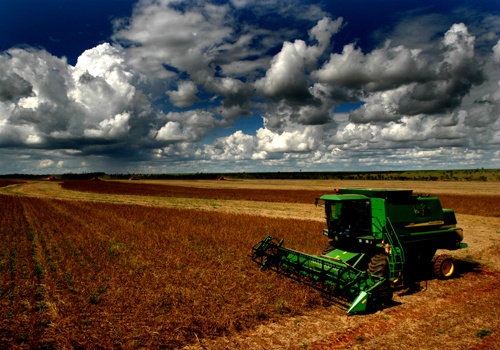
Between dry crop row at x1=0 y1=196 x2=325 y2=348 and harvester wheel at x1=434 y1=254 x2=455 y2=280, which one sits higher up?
dry crop row at x1=0 y1=196 x2=325 y2=348

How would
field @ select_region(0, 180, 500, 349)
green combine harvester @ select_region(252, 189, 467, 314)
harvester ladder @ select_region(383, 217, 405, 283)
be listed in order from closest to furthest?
1. field @ select_region(0, 180, 500, 349)
2. green combine harvester @ select_region(252, 189, 467, 314)
3. harvester ladder @ select_region(383, 217, 405, 283)

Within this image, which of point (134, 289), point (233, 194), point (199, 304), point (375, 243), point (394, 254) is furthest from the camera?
point (233, 194)

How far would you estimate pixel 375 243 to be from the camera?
343 inches

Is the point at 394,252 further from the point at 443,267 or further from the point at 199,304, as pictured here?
the point at 199,304

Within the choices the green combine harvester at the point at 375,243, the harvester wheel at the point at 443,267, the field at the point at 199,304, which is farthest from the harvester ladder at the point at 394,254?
the harvester wheel at the point at 443,267

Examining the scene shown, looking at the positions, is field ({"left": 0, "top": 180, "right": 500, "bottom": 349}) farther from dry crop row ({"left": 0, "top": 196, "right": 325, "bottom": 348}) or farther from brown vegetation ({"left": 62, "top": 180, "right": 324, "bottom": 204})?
brown vegetation ({"left": 62, "top": 180, "right": 324, "bottom": 204})

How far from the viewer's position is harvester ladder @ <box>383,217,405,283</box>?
8.22m

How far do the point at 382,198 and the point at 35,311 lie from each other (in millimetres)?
9607

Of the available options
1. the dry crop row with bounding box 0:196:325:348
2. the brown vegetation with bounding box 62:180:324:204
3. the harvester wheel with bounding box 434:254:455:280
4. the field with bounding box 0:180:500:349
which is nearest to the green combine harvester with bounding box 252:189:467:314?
the harvester wheel with bounding box 434:254:455:280

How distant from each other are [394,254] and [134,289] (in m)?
7.45

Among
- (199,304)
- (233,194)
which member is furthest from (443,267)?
(233,194)

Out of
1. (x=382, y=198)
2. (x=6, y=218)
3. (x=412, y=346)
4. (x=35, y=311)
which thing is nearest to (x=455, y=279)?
(x=382, y=198)

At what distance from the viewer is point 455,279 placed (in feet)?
31.4

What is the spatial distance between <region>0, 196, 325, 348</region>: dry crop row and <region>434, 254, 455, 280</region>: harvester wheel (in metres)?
4.49
